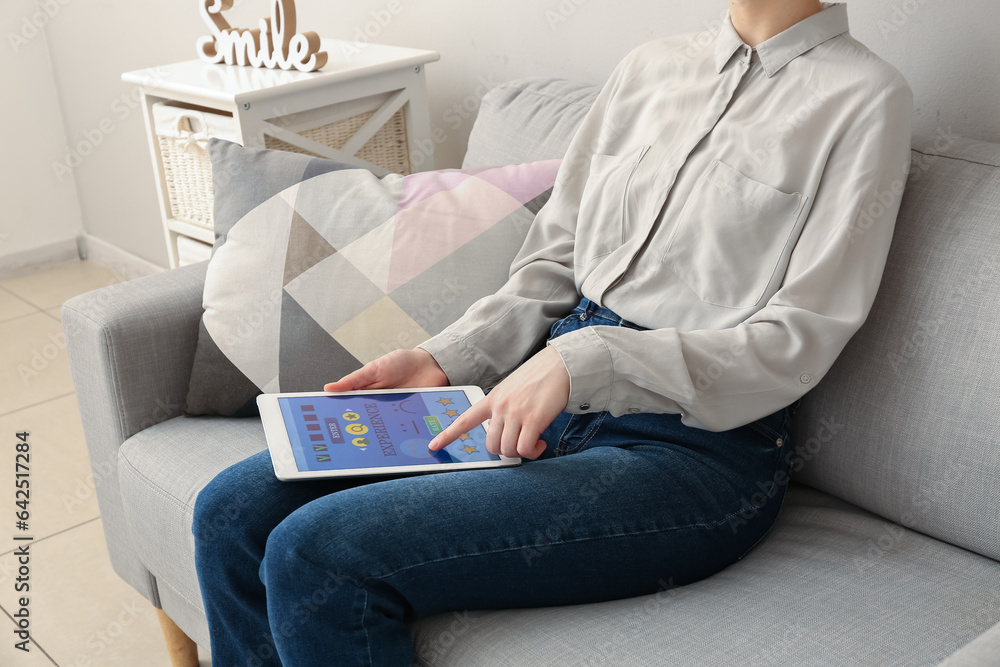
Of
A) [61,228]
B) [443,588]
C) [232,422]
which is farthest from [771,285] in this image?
[61,228]

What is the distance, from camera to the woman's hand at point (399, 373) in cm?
110

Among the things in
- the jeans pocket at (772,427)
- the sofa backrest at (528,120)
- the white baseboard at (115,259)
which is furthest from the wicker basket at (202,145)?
the white baseboard at (115,259)

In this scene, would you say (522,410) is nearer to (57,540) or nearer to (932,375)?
(932,375)

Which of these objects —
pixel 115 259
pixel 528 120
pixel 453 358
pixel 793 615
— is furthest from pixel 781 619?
pixel 115 259

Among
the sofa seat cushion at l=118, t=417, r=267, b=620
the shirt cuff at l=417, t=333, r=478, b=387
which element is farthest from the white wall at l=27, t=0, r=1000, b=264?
the sofa seat cushion at l=118, t=417, r=267, b=620

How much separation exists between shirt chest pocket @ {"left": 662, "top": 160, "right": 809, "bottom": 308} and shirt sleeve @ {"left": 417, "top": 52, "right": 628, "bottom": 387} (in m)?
0.20

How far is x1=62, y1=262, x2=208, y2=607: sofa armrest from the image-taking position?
4.45 ft

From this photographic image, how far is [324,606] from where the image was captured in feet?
2.84

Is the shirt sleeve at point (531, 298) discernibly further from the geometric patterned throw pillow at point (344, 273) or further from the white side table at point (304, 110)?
the white side table at point (304, 110)

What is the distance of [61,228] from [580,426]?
2914mm

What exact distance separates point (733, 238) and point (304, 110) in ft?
3.41

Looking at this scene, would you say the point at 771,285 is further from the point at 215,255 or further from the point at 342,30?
the point at 342,30

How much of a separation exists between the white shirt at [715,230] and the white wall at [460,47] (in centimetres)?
27

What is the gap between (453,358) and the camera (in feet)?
3.82
